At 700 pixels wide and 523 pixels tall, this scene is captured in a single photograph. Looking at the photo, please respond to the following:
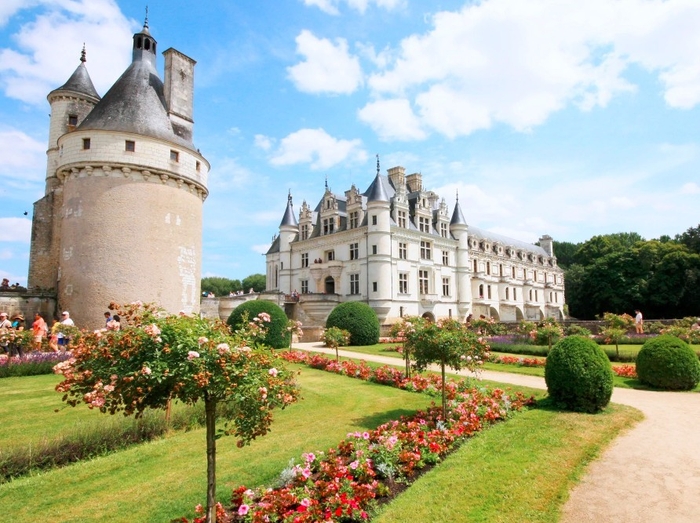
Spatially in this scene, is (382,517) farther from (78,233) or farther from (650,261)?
(650,261)

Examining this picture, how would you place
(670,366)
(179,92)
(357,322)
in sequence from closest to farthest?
(670,366)
(179,92)
(357,322)

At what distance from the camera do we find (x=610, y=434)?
25.8 ft

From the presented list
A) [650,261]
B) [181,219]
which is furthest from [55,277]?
[650,261]

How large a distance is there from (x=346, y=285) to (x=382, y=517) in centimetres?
2970

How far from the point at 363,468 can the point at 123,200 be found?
674 inches

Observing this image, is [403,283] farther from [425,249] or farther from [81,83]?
[81,83]

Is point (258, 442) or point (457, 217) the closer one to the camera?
point (258, 442)

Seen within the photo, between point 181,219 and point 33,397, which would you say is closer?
point 33,397

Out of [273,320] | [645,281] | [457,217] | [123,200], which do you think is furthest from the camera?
[645,281]

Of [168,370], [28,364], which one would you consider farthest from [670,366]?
[28,364]

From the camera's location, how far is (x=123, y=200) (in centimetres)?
1875

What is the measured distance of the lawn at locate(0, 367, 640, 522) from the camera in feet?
16.7

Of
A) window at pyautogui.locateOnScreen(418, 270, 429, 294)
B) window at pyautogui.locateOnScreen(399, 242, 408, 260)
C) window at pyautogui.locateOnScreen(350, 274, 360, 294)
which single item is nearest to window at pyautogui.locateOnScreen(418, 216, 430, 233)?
window at pyautogui.locateOnScreen(399, 242, 408, 260)

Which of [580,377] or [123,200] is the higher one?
[123,200]
